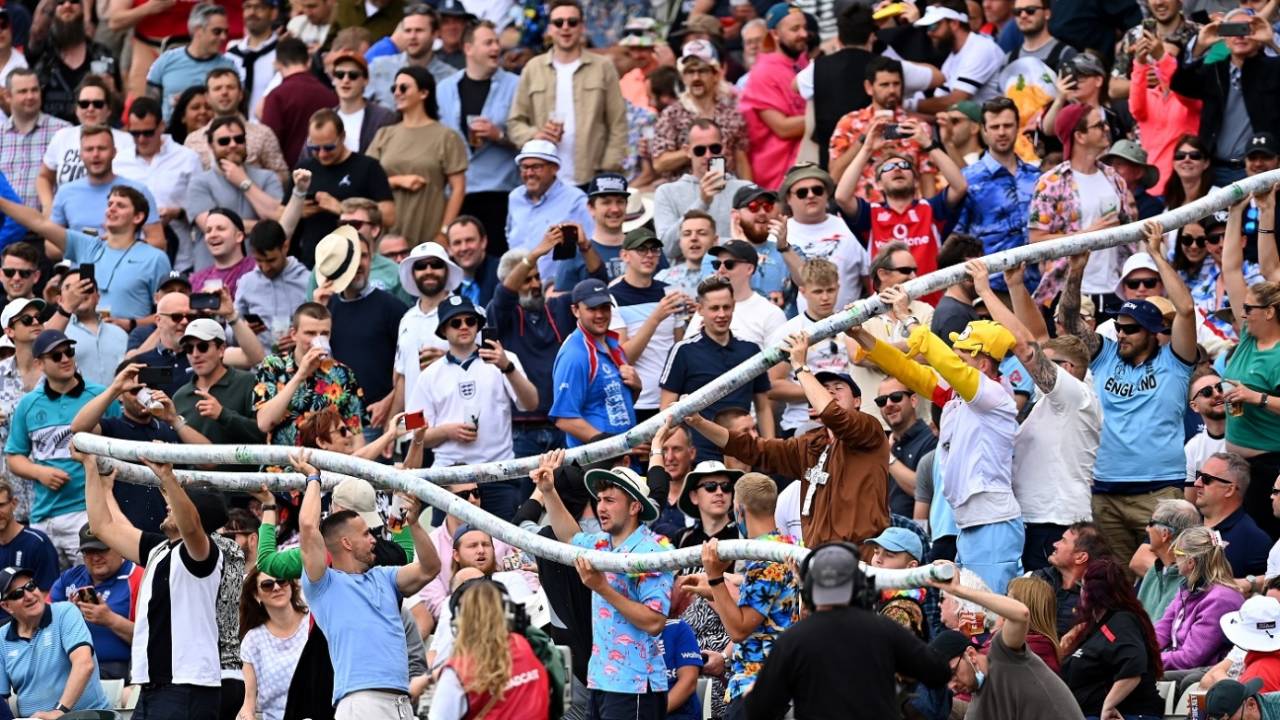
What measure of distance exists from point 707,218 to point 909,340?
11.4 feet

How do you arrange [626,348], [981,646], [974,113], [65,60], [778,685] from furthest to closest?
[65,60], [974,113], [626,348], [981,646], [778,685]

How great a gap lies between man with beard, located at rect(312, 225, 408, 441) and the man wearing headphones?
6691mm

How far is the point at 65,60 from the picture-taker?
1959 centimetres

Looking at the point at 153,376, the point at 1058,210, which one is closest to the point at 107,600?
A: the point at 153,376

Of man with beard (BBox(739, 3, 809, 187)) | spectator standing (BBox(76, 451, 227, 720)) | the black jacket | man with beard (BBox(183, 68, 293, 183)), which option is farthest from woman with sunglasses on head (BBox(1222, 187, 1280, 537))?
man with beard (BBox(183, 68, 293, 183))

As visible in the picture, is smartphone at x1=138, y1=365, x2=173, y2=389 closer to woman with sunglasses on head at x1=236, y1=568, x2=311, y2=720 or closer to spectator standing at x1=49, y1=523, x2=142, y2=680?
spectator standing at x1=49, y1=523, x2=142, y2=680

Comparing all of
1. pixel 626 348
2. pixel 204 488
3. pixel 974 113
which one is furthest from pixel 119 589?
pixel 974 113

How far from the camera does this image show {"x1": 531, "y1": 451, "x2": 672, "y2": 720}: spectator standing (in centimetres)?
1052

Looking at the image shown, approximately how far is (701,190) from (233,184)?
3573mm

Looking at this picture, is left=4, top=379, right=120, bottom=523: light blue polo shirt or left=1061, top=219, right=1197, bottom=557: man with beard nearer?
left=1061, top=219, right=1197, bottom=557: man with beard

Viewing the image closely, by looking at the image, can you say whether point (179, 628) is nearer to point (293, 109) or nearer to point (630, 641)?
point (630, 641)

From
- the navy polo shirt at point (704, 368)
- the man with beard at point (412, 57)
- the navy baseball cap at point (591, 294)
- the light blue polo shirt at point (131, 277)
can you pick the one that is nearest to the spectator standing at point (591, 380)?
the navy baseball cap at point (591, 294)

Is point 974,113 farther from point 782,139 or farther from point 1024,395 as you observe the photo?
point 1024,395

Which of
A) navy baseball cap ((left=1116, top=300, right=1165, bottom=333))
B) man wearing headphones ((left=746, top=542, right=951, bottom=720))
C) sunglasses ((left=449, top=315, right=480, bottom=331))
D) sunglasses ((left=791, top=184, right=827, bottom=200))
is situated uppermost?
man wearing headphones ((left=746, top=542, right=951, bottom=720))
